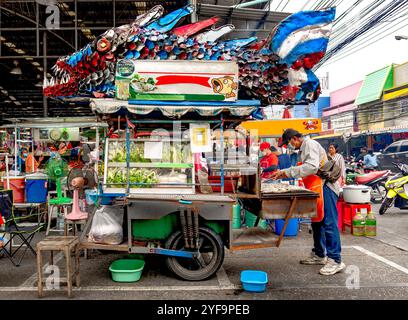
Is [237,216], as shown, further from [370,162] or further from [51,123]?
[370,162]

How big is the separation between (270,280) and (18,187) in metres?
6.54

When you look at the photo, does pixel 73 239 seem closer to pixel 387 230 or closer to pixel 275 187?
pixel 275 187

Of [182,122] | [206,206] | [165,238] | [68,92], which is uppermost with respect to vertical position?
[68,92]

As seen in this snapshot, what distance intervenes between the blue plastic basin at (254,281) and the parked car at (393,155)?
54.5ft

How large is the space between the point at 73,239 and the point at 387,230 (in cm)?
712


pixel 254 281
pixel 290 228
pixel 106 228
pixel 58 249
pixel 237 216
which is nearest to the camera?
pixel 58 249

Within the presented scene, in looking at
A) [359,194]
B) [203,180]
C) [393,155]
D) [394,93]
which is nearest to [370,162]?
[393,155]

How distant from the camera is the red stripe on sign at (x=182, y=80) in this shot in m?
6.37

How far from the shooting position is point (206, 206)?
5594 mm

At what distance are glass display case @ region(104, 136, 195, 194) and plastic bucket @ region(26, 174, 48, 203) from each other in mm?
3774

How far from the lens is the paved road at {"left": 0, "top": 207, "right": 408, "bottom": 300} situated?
5.07m

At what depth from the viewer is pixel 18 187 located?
373 inches

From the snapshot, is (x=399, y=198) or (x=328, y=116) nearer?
(x=399, y=198)
